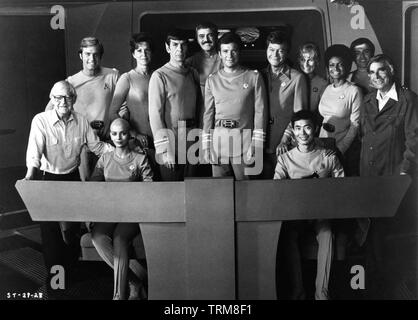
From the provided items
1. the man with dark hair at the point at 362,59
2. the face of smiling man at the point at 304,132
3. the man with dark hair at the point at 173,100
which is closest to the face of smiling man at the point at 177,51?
the man with dark hair at the point at 173,100

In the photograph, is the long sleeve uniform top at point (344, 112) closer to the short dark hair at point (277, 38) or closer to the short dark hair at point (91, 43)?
the short dark hair at point (277, 38)

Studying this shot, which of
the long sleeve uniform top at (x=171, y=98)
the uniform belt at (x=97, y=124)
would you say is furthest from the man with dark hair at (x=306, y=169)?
the uniform belt at (x=97, y=124)

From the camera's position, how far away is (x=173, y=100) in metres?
1.86

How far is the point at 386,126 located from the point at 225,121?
549 millimetres

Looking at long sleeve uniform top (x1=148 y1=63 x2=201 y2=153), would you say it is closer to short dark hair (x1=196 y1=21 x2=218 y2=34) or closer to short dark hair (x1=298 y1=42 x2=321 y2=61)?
short dark hair (x1=196 y1=21 x2=218 y2=34)

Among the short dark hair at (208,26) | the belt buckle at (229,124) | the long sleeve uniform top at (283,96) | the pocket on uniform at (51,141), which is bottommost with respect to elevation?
the pocket on uniform at (51,141)

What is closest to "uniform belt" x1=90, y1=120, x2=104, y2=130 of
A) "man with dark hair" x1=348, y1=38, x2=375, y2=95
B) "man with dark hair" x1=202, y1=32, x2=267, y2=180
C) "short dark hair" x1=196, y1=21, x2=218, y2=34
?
"man with dark hair" x1=202, y1=32, x2=267, y2=180

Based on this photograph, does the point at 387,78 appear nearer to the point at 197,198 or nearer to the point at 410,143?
the point at 410,143

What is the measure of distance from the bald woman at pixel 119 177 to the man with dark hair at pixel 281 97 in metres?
0.43

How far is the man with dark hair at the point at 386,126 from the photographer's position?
1870mm

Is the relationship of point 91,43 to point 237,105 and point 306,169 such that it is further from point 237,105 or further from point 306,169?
point 306,169

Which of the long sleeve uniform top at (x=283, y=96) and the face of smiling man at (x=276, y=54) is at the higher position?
the face of smiling man at (x=276, y=54)

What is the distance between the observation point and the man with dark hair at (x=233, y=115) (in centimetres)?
184

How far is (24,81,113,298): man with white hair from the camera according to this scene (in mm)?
1880
